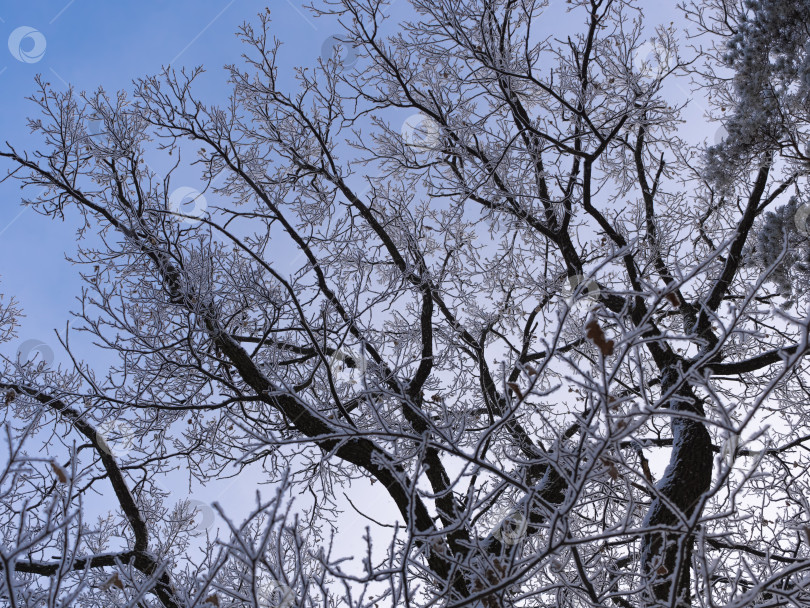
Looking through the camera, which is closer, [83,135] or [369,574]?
[369,574]

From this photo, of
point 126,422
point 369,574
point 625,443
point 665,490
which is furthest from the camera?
point 126,422

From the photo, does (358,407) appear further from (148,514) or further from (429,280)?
(148,514)

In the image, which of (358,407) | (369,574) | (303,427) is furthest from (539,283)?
(369,574)

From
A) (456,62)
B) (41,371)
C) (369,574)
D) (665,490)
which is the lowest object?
(369,574)

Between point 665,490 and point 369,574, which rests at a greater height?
point 665,490

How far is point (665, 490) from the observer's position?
4164 mm

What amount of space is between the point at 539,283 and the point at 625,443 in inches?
82.8

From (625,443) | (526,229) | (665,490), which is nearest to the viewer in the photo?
(665,490)

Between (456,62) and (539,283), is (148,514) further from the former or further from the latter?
(456,62)

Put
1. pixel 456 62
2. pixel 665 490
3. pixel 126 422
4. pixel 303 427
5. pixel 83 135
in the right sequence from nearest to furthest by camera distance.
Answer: pixel 665 490, pixel 303 427, pixel 126 422, pixel 83 135, pixel 456 62

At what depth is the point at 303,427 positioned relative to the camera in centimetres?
458

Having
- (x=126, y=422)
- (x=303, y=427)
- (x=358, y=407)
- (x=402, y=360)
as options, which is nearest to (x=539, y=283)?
(x=402, y=360)

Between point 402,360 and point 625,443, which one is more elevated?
point 402,360

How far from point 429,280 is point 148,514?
4718mm
